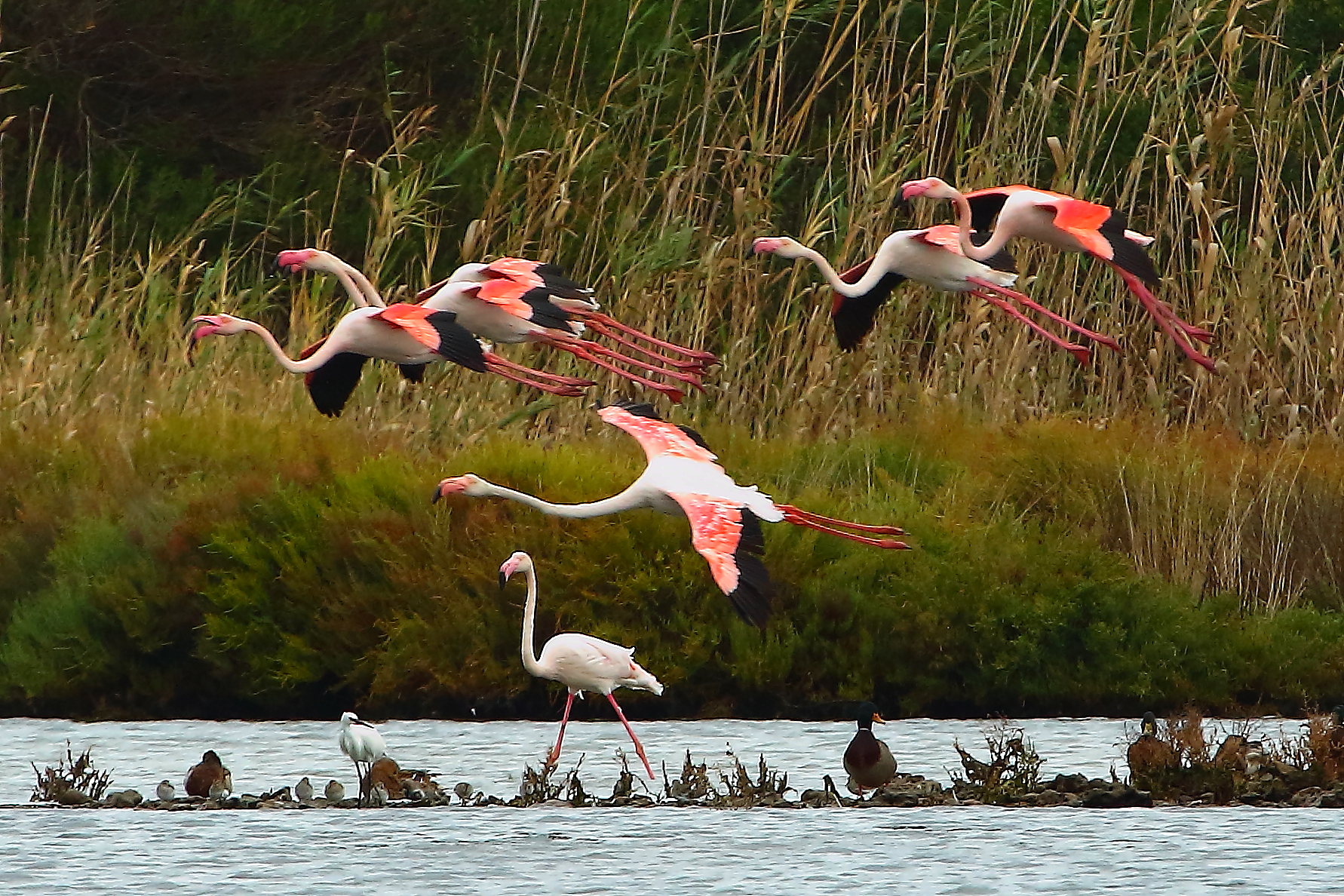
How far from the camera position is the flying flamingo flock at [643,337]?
8477 millimetres

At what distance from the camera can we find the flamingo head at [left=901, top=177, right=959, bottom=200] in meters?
8.87

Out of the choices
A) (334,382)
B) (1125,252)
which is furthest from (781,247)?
(334,382)

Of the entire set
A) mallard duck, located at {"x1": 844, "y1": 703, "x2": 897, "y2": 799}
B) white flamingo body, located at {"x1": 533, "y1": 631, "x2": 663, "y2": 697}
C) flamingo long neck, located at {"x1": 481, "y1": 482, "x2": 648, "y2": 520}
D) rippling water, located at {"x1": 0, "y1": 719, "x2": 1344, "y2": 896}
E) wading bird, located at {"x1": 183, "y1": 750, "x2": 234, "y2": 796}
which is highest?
flamingo long neck, located at {"x1": 481, "y1": 482, "x2": 648, "y2": 520}

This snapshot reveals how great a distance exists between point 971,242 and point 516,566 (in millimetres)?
2112

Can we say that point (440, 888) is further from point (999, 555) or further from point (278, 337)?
point (278, 337)

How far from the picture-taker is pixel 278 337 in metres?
16.6

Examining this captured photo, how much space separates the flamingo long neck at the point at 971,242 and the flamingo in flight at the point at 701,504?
112 cm

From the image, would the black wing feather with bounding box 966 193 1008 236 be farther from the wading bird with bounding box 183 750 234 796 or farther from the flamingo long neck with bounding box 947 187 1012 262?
the wading bird with bounding box 183 750 234 796

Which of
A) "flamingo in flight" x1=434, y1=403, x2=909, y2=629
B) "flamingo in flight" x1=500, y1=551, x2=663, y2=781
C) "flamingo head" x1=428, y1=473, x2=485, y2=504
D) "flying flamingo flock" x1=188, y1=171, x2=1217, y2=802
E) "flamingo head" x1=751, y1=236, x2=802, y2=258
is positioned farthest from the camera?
"flamingo head" x1=751, y1=236, x2=802, y2=258

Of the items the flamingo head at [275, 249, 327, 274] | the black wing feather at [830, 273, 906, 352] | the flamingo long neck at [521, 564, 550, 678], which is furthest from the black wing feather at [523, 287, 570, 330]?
the black wing feather at [830, 273, 906, 352]

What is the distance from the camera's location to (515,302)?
9383mm

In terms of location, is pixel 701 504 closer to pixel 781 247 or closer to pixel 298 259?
pixel 781 247

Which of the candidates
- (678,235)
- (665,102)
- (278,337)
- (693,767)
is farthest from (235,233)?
(693,767)

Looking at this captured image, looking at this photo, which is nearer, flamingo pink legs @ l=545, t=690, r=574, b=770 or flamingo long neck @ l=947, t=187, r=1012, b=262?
flamingo pink legs @ l=545, t=690, r=574, b=770
